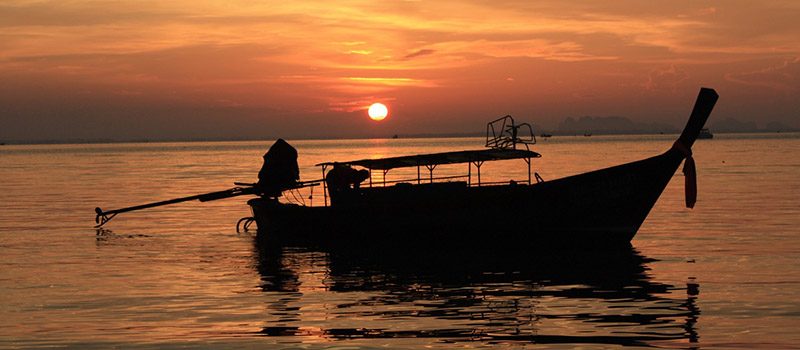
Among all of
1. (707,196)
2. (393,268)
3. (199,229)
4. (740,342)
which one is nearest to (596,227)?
(393,268)

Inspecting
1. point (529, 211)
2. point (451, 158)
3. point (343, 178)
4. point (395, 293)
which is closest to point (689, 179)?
point (529, 211)

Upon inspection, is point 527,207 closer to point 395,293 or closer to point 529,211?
point 529,211

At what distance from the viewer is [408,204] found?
3450 cm

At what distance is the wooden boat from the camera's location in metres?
32.9

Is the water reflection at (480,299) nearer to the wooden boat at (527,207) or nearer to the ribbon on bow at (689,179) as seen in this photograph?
the wooden boat at (527,207)

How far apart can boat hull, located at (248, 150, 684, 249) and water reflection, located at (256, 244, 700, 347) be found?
4.18 feet

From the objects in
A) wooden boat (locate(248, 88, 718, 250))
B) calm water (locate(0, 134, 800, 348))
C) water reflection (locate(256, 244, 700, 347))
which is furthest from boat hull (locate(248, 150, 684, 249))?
calm water (locate(0, 134, 800, 348))

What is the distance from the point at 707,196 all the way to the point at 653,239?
2579 centimetres

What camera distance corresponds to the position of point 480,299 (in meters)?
23.1

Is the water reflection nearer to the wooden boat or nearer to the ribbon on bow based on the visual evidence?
the wooden boat

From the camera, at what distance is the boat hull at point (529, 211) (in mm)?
32938

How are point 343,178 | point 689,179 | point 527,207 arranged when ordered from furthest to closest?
1. point 343,178
2. point 527,207
3. point 689,179

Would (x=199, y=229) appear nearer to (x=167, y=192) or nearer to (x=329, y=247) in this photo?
(x=329, y=247)

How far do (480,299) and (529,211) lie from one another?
10706mm
